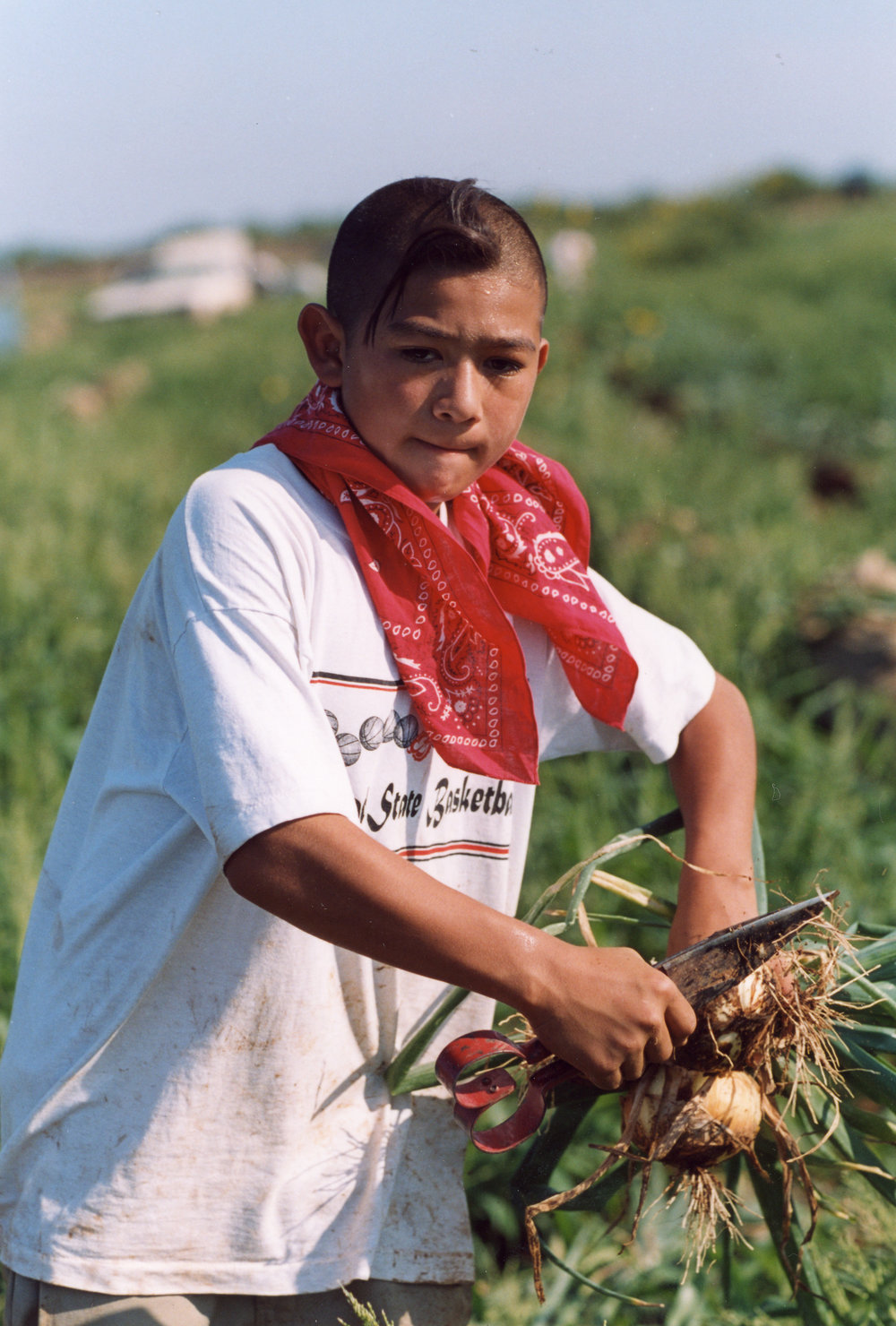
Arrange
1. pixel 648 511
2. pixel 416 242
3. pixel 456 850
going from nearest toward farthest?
pixel 416 242
pixel 456 850
pixel 648 511

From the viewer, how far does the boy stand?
4.01 feet

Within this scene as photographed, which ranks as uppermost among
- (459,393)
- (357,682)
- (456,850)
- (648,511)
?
(459,393)

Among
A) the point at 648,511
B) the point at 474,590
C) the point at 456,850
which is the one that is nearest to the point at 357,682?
the point at 474,590

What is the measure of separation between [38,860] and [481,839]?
1.55 metres

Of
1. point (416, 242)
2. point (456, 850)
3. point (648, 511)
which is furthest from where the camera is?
point (648, 511)

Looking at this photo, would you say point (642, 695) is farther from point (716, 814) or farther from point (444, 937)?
point (444, 937)

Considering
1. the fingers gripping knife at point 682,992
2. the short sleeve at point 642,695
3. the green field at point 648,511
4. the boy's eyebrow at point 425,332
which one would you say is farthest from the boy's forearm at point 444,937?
the green field at point 648,511

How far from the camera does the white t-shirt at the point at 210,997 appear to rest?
4.46 ft

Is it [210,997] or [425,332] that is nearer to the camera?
[425,332]

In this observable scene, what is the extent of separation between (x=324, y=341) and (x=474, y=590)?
1.10 ft

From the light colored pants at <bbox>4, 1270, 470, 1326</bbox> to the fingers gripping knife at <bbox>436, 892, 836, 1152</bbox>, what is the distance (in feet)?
1.09

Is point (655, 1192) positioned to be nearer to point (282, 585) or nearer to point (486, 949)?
point (486, 949)

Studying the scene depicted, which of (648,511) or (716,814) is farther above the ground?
(716,814)

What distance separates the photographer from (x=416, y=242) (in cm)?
130
